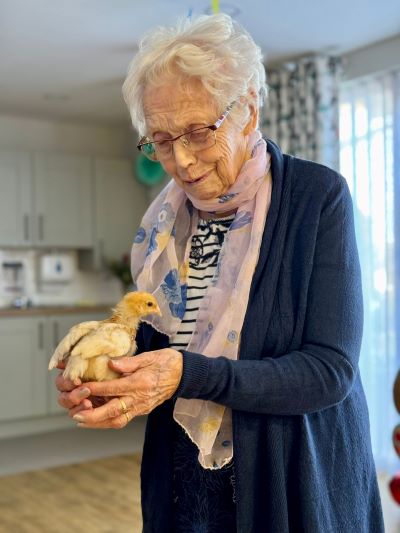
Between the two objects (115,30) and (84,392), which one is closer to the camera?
(84,392)

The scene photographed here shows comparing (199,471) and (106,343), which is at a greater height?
(106,343)

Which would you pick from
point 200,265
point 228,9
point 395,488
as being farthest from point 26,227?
point 200,265

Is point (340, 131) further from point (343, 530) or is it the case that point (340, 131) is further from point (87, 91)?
point (343, 530)

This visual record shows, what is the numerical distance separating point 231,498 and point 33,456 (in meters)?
4.13

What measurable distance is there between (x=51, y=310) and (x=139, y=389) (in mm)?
4220

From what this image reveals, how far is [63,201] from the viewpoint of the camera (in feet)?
17.5

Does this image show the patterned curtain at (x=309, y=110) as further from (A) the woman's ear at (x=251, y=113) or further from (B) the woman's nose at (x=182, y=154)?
(B) the woman's nose at (x=182, y=154)

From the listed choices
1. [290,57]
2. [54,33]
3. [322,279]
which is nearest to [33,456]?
[54,33]

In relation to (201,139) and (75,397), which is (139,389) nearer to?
(75,397)

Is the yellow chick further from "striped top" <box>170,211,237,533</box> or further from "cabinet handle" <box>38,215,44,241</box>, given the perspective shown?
"cabinet handle" <box>38,215,44,241</box>

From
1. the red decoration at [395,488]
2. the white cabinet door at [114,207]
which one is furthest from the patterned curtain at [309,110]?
the red decoration at [395,488]

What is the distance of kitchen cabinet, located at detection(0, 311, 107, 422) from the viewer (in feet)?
15.9

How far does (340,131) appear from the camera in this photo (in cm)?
422

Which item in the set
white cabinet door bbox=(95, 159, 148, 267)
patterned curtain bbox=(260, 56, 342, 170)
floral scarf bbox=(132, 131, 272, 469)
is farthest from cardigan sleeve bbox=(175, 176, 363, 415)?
white cabinet door bbox=(95, 159, 148, 267)
